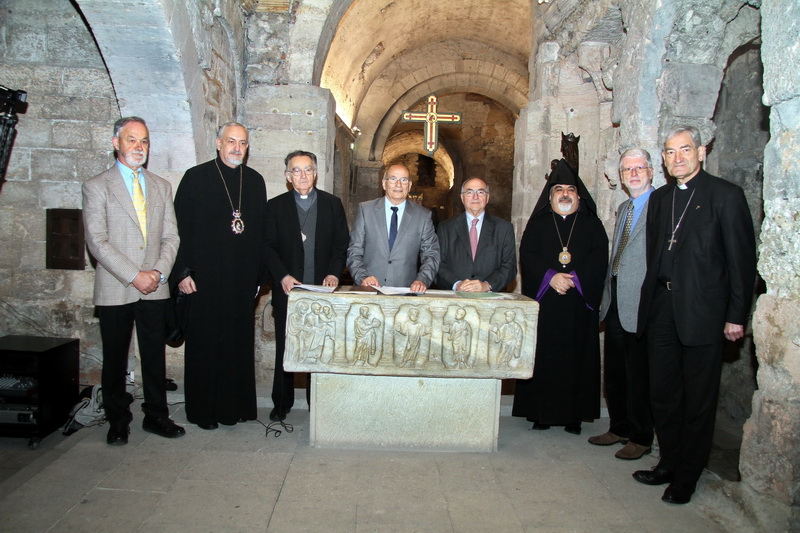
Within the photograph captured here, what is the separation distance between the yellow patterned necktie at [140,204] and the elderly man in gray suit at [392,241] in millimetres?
1282

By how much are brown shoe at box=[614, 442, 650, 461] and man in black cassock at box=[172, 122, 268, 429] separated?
2.30 metres

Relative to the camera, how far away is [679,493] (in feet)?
9.11

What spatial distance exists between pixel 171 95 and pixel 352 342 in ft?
7.85

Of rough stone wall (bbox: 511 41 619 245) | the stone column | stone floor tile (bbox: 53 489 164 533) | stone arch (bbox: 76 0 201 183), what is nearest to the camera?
stone floor tile (bbox: 53 489 164 533)

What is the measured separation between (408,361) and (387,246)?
911 mm

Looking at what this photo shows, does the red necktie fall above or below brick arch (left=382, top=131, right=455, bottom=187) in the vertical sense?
below

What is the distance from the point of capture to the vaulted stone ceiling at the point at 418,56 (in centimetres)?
826

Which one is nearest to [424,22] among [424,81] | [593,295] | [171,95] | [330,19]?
[424,81]

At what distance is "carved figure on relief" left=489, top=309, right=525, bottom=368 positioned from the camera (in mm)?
3176

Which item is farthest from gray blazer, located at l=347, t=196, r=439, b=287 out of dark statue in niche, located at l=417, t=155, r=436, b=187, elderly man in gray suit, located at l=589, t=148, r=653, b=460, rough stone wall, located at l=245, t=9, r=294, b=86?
dark statue in niche, located at l=417, t=155, r=436, b=187

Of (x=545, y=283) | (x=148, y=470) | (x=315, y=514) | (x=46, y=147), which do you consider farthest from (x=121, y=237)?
(x=545, y=283)

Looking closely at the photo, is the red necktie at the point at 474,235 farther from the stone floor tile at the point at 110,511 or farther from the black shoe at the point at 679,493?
the stone floor tile at the point at 110,511

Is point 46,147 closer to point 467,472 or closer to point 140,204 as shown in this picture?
point 140,204

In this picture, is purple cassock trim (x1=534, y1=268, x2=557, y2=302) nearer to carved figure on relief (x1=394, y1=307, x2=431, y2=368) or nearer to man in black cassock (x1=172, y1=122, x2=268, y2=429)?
carved figure on relief (x1=394, y1=307, x2=431, y2=368)
